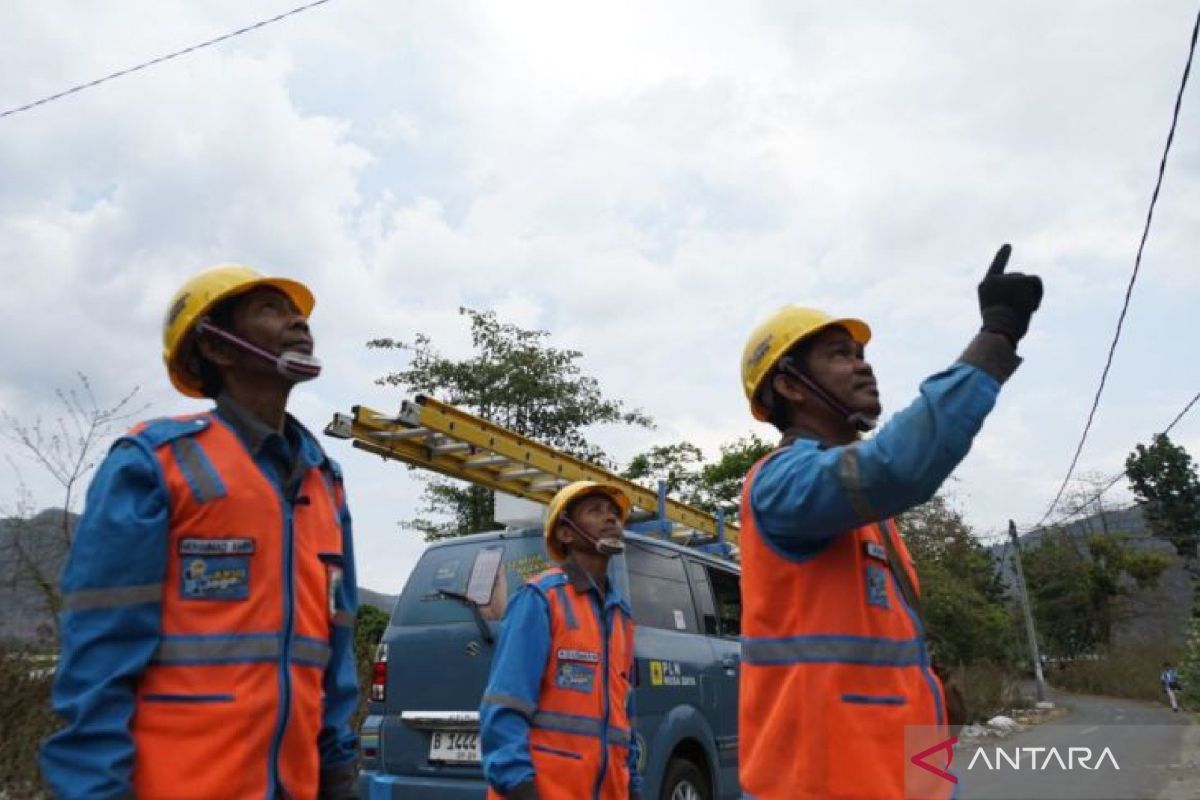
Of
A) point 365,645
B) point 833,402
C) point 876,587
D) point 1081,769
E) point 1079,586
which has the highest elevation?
point 1079,586

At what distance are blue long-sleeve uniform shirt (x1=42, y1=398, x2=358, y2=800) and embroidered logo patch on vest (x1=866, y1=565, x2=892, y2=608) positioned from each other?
4.76 feet

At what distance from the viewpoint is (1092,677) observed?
1561 inches

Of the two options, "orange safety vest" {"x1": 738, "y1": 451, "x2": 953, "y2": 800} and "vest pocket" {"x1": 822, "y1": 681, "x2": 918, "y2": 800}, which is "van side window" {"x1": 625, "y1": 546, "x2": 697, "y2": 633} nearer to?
"orange safety vest" {"x1": 738, "y1": 451, "x2": 953, "y2": 800}

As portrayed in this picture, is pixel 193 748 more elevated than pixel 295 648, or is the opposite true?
pixel 295 648

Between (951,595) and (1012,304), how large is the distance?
22.5 metres

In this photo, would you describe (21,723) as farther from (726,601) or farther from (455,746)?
(726,601)

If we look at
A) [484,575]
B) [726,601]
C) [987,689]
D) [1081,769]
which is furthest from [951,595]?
[484,575]

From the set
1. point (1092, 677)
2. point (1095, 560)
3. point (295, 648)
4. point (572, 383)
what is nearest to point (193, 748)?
point (295, 648)

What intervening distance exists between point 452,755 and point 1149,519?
51121 mm

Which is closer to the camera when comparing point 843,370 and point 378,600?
point 843,370

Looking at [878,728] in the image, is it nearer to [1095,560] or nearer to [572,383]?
[572,383]

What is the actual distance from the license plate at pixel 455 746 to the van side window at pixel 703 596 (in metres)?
1.91

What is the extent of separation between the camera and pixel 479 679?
16.5 ft

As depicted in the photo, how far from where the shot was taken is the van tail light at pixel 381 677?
5.26 m
